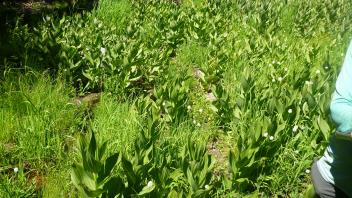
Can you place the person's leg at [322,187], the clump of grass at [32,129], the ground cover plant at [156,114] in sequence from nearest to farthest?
1. the person's leg at [322,187]
2. the ground cover plant at [156,114]
3. the clump of grass at [32,129]

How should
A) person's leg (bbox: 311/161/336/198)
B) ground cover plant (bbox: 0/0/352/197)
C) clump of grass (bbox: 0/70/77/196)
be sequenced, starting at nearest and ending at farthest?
person's leg (bbox: 311/161/336/198), ground cover plant (bbox: 0/0/352/197), clump of grass (bbox: 0/70/77/196)

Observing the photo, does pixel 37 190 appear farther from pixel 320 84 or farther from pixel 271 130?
pixel 320 84

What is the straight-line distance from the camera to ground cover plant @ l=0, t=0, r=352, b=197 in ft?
8.19

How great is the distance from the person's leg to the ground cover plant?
1.25 ft

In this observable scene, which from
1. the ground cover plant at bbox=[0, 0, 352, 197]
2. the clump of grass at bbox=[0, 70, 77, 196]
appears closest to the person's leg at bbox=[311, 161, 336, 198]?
the ground cover plant at bbox=[0, 0, 352, 197]

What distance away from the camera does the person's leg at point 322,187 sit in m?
2.28

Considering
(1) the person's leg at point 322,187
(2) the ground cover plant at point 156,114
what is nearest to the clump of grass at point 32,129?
(2) the ground cover plant at point 156,114

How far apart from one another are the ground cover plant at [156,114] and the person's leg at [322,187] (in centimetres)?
38

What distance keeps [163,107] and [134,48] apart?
0.97 metres

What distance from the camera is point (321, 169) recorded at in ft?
7.63

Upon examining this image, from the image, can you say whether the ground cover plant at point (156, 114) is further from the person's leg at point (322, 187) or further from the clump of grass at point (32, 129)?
the person's leg at point (322, 187)

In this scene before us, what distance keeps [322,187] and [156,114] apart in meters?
1.29

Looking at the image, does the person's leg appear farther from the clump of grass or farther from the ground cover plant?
the clump of grass

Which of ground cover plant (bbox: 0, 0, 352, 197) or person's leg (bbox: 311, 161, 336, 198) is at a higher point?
person's leg (bbox: 311, 161, 336, 198)
